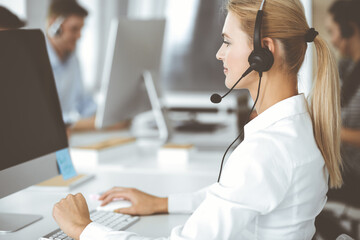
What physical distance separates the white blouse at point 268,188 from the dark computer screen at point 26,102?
0.32 m

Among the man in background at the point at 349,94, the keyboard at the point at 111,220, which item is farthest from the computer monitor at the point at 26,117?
the man in background at the point at 349,94

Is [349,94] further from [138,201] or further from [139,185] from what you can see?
[138,201]

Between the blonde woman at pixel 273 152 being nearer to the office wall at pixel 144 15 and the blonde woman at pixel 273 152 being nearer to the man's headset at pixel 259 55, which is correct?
the man's headset at pixel 259 55

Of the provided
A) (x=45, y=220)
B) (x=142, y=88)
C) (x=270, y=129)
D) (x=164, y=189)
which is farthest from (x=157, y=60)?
(x=270, y=129)

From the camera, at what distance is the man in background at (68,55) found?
3.18 metres

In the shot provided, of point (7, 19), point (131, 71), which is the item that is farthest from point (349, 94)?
point (7, 19)

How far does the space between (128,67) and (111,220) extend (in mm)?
1084

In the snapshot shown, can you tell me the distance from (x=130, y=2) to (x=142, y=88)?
284cm

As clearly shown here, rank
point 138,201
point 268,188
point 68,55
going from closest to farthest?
point 268,188, point 138,201, point 68,55

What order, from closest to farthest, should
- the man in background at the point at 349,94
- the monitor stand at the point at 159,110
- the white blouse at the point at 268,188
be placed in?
the white blouse at the point at 268,188, the monitor stand at the point at 159,110, the man in background at the point at 349,94

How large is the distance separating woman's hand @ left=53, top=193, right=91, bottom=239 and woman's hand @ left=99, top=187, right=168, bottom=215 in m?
0.20

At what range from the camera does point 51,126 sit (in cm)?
135

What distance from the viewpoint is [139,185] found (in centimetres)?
Answer: 168

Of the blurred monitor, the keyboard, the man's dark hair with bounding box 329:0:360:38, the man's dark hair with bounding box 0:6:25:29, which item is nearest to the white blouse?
the keyboard
